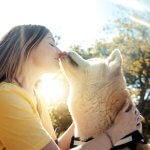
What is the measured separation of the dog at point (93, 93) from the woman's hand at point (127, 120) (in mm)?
67

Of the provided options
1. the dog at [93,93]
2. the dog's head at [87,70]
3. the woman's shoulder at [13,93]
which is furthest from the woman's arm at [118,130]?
the woman's shoulder at [13,93]

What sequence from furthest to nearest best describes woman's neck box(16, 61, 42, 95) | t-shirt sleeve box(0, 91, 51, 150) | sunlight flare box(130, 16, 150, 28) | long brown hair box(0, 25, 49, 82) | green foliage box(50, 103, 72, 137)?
sunlight flare box(130, 16, 150, 28) < green foliage box(50, 103, 72, 137) < woman's neck box(16, 61, 42, 95) < long brown hair box(0, 25, 49, 82) < t-shirt sleeve box(0, 91, 51, 150)

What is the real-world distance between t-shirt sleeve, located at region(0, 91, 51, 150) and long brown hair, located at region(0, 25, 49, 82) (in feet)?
1.13

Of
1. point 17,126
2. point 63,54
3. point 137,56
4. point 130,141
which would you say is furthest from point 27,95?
point 137,56

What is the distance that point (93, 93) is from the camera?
362 cm

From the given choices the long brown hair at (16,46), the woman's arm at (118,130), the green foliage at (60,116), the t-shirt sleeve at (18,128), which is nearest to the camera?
the t-shirt sleeve at (18,128)

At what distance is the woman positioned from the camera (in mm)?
3141

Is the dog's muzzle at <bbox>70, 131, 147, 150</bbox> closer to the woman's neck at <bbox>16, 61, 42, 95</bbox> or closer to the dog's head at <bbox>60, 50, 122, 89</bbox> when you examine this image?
the dog's head at <bbox>60, 50, 122, 89</bbox>

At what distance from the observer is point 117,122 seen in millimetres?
3457

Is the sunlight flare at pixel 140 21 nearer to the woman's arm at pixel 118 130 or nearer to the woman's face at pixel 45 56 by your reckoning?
the woman's face at pixel 45 56

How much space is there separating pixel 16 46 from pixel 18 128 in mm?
736

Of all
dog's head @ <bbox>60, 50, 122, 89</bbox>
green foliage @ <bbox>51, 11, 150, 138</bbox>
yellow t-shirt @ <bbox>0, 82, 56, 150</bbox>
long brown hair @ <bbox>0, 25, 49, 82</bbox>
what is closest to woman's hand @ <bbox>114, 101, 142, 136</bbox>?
dog's head @ <bbox>60, 50, 122, 89</bbox>

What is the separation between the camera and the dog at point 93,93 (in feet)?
11.7

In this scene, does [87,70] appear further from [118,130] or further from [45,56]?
[118,130]
